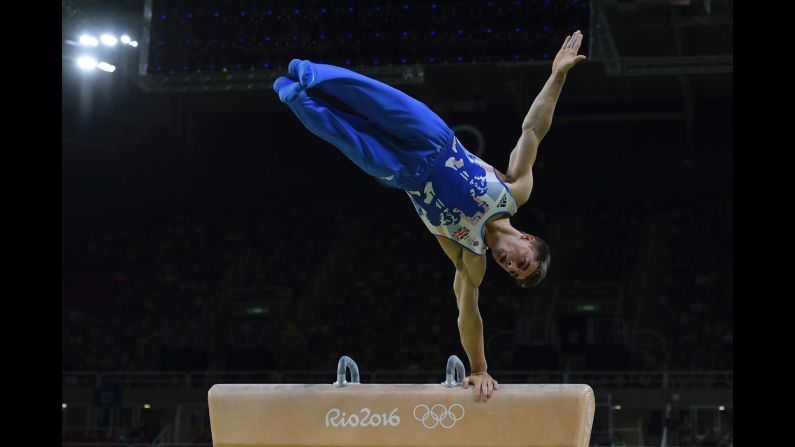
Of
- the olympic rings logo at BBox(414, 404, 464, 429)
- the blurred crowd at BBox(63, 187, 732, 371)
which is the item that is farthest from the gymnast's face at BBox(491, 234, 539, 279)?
the blurred crowd at BBox(63, 187, 732, 371)

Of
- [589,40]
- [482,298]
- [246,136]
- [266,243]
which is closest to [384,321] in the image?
[482,298]

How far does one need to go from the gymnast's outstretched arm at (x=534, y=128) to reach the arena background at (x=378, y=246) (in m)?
6.97

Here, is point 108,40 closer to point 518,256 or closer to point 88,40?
point 88,40

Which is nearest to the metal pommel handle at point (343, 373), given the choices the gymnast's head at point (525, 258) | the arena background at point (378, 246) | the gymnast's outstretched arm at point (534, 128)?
the gymnast's head at point (525, 258)

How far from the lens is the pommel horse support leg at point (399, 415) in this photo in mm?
4621

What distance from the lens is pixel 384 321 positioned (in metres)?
18.4

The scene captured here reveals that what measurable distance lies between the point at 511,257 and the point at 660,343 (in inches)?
474

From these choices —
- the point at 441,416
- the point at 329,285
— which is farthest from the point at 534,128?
the point at 329,285

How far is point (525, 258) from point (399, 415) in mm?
1016

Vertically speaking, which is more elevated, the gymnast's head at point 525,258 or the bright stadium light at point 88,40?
the bright stadium light at point 88,40

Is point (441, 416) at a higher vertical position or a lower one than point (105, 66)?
lower

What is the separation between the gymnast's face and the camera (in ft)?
16.5

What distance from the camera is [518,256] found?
5062mm

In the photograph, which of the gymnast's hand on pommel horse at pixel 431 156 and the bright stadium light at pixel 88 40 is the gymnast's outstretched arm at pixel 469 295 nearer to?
the gymnast's hand on pommel horse at pixel 431 156
